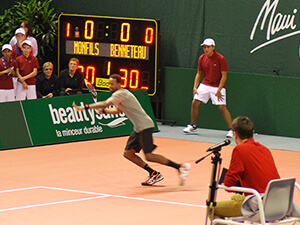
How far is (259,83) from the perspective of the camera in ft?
55.7

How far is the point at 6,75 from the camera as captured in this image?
15773mm

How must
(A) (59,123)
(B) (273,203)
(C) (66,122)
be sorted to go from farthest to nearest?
(C) (66,122) < (A) (59,123) < (B) (273,203)

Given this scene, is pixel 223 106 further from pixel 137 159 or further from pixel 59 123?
pixel 137 159

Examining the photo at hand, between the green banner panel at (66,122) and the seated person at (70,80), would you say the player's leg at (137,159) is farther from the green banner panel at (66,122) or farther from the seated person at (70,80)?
the seated person at (70,80)

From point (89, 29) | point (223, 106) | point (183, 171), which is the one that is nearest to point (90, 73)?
point (89, 29)

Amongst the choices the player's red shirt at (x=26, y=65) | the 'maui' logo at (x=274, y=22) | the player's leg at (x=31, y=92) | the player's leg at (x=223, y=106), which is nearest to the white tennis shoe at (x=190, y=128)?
the player's leg at (x=223, y=106)

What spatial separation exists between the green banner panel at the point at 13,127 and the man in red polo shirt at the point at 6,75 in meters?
1.12

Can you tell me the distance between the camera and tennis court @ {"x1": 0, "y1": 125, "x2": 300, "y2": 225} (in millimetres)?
9531

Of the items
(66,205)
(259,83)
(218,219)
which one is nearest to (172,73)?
(259,83)

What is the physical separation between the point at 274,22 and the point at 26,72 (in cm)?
579

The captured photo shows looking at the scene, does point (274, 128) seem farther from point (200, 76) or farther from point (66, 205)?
point (66, 205)

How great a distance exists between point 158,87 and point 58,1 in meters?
4.50

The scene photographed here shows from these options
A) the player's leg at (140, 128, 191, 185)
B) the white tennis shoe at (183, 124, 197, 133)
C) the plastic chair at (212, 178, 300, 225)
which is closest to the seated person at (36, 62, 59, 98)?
the white tennis shoe at (183, 124, 197, 133)

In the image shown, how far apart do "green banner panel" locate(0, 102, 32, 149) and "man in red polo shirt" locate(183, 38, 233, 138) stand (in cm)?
396
